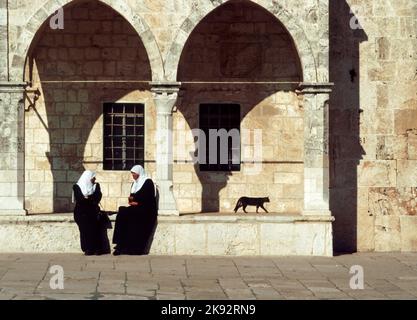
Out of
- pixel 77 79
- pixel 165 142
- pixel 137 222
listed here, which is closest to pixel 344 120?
pixel 165 142

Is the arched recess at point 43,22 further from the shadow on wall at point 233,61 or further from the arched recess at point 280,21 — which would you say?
the shadow on wall at point 233,61

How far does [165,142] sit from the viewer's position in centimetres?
1831

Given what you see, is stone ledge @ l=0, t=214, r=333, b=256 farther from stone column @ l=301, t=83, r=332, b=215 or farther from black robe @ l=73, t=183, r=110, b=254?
stone column @ l=301, t=83, r=332, b=215

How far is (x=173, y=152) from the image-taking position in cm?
2006

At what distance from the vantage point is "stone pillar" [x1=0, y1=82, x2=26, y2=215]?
59.1 feet

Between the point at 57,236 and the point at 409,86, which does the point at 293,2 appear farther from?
the point at 57,236

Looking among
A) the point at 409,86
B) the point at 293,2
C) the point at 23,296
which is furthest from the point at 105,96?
the point at 23,296

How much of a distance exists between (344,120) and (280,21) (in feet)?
7.53

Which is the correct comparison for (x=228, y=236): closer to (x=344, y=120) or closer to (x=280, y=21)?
(x=344, y=120)

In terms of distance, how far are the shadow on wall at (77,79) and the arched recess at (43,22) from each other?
1.78 meters

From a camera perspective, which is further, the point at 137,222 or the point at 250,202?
the point at 250,202

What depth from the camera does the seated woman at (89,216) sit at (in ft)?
58.7

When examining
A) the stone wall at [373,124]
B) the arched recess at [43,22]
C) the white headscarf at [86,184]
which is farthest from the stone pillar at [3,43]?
the stone wall at [373,124]

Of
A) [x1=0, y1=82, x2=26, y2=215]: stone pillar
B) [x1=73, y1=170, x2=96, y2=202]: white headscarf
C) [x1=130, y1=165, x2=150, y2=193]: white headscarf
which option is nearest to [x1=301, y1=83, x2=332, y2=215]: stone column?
[x1=130, y1=165, x2=150, y2=193]: white headscarf
